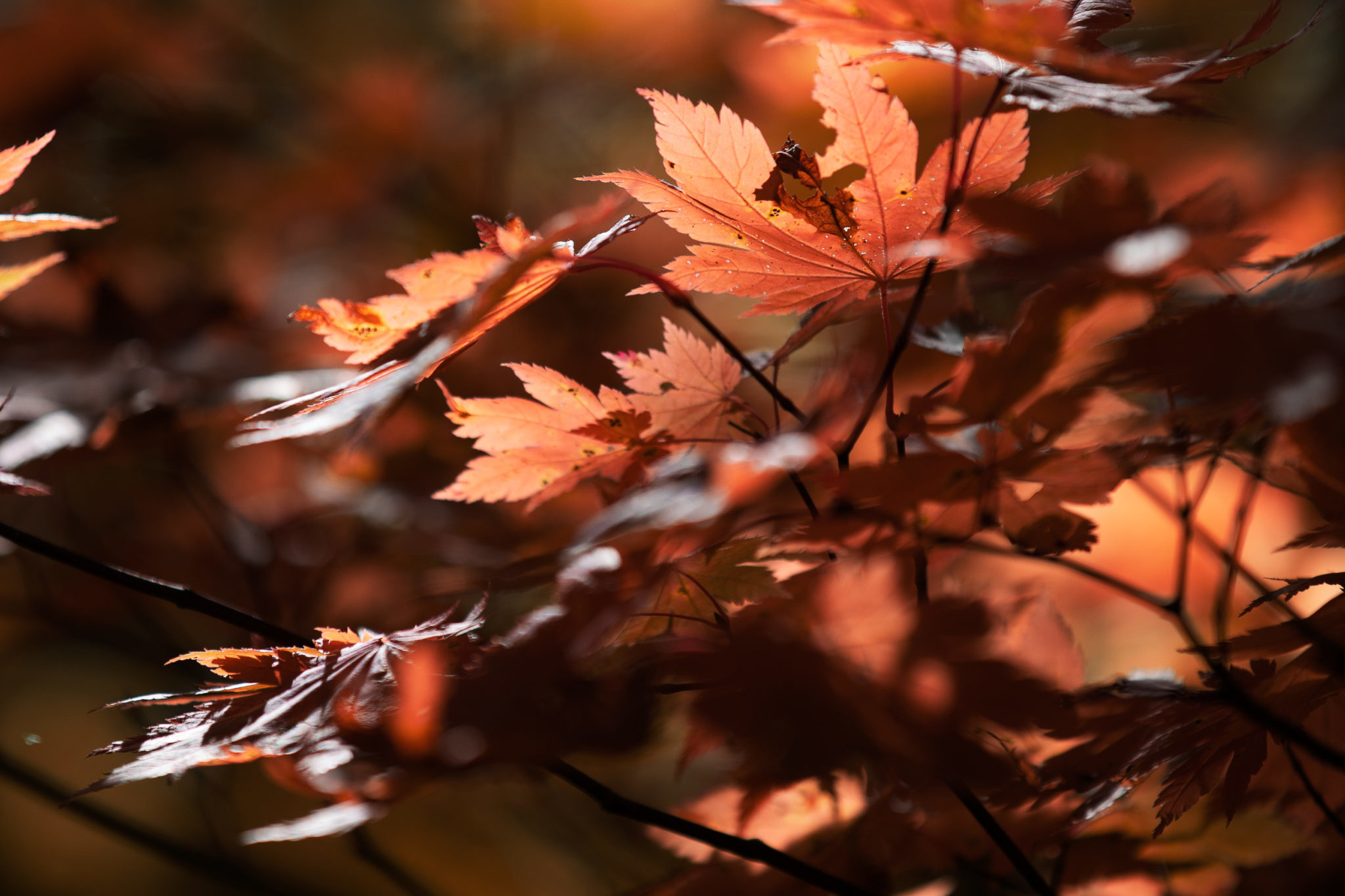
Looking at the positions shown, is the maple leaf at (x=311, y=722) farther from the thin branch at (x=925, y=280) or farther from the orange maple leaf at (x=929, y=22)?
the orange maple leaf at (x=929, y=22)

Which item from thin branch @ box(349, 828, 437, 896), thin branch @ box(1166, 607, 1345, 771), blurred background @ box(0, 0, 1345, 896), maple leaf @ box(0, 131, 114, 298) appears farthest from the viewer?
blurred background @ box(0, 0, 1345, 896)

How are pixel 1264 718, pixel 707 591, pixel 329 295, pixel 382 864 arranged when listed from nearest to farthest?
pixel 1264 718, pixel 707 591, pixel 382 864, pixel 329 295

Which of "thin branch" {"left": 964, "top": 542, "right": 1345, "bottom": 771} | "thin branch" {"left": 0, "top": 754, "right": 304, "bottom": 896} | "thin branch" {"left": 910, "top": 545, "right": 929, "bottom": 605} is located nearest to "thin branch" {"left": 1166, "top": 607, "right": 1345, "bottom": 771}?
"thin branch" {"left": 964, "top": 542, "right": 1345, "bottom": 771}

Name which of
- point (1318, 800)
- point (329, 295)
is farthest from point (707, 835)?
point (329, 295)

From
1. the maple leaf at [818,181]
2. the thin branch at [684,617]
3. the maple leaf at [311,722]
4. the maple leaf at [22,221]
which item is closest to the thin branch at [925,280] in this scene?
Result: the maple leaf at [818,181]

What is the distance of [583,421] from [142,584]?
0.78 feet

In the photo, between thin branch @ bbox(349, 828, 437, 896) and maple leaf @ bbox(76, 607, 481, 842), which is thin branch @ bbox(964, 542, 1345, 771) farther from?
thin branch @ bbox(349, 828, 437, 896)

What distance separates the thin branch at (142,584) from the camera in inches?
15.7

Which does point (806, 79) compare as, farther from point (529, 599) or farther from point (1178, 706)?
point (1178, 706)

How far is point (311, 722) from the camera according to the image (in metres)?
0.37

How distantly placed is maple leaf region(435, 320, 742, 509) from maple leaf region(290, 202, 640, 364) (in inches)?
1.8

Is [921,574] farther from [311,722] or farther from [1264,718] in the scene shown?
[311,722]

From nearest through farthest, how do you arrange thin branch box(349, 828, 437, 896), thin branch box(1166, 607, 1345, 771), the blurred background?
thin branch box(1166, 607, 1345, 771) < thin branch box(349, 828, 437, 896) < the blurred background

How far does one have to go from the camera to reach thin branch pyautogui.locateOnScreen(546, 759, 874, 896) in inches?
15.1
